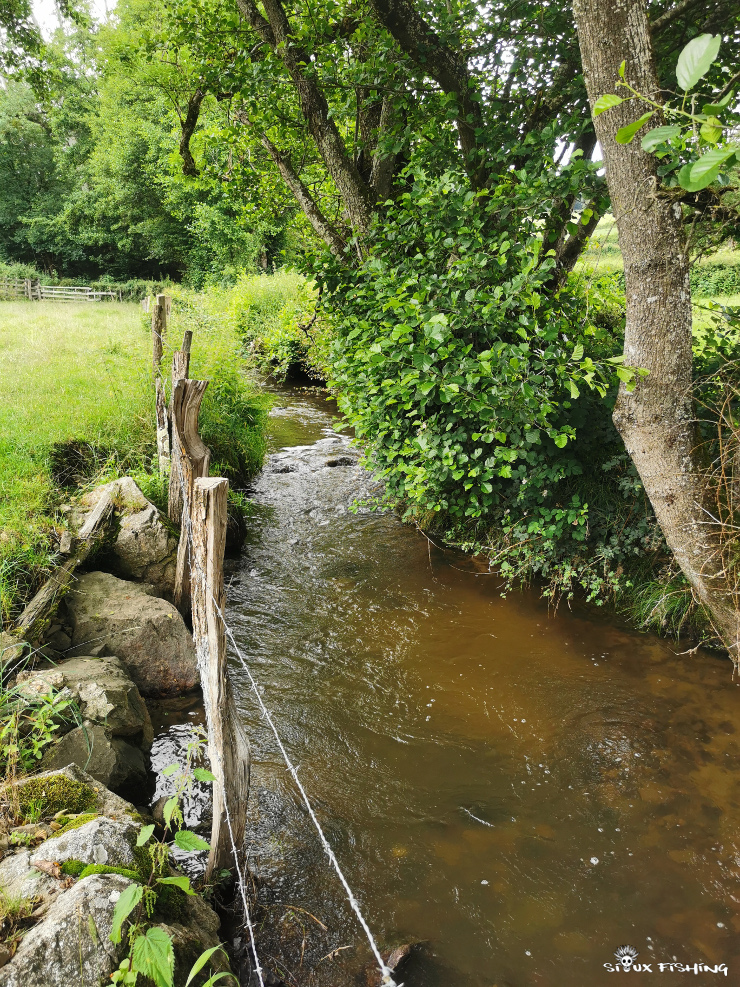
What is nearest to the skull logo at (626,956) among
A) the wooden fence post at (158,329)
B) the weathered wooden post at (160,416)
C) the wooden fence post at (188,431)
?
the wooden fence post at (188,431)

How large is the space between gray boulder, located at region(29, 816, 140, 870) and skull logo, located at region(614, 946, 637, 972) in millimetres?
2495

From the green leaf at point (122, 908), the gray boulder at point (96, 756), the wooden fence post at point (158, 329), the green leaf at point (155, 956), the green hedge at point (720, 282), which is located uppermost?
the green hedge at point (720, 282)

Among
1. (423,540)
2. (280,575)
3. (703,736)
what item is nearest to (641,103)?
(703,736)

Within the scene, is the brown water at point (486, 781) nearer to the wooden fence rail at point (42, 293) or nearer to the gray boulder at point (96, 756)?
the gray boulder at point (96, 756)

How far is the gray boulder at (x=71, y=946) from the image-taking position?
6.61ft

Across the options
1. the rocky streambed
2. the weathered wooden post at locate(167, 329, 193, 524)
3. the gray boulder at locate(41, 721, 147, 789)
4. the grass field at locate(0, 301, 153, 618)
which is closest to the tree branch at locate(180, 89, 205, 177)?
the grass field at locate(0, 301, 153, 618)

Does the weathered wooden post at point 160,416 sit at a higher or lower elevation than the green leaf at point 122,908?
higher

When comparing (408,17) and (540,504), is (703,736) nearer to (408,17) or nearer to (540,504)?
(540,504)

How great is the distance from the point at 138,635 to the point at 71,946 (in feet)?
9.15

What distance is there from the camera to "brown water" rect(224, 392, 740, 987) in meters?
3.06

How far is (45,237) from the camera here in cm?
3316

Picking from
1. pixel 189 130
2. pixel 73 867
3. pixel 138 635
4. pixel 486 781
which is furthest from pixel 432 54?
pixel 73 867

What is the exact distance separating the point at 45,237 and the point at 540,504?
37.6 metres

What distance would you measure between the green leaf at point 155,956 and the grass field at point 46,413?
9.62 feet
